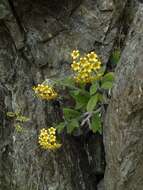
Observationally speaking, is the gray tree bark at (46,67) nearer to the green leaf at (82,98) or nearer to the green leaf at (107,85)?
the green leaf at (82,98)

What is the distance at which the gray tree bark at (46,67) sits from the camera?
5.61 m

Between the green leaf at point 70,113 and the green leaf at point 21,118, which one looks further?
the green leaf at point 21,118

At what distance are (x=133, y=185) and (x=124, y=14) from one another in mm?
2029

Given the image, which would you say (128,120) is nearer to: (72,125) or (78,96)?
(78,96)

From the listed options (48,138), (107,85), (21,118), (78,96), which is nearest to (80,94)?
(78,96)

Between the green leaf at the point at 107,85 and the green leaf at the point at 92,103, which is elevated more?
Result: the green leaf at the point at 107,85

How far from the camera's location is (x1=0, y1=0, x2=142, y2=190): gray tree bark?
18.4 feet

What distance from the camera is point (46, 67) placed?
582 centimetres

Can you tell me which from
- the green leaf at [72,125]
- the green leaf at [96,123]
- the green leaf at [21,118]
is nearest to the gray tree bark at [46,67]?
the green leaf at [21,118]

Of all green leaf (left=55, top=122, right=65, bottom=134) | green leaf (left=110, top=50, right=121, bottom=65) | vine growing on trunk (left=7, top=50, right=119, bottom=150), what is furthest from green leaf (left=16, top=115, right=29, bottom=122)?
green leaf (left=110, top=50, right=121, bottom=65)

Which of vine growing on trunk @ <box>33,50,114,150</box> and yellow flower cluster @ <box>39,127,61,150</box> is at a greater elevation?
vine growing on trunk @ <box>33,50,114,150</box>

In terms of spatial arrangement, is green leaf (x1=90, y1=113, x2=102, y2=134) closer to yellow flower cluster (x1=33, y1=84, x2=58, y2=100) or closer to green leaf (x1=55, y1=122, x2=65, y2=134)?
green leaf (x1=55, y1=122, x2=65, y2=134)

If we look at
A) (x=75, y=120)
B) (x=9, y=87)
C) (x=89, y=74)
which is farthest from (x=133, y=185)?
(x=9, y=87)

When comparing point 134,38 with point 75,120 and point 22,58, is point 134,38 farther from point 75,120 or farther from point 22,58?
point 22,58
